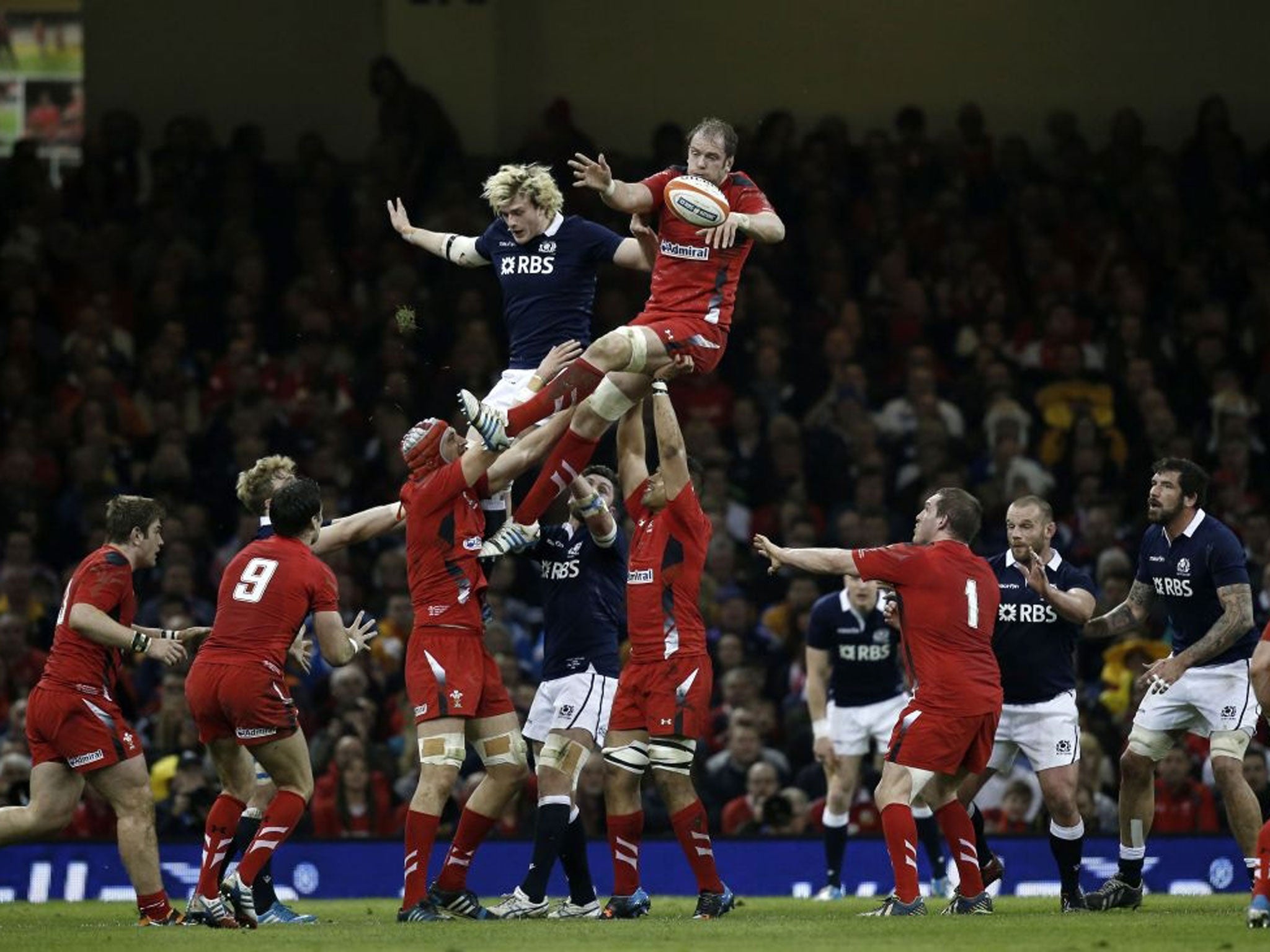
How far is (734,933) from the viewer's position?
11.1 meters

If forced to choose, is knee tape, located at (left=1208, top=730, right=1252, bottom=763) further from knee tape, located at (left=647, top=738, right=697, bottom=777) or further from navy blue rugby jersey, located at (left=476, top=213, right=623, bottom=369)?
navy blue rugby jersey, located at (left=476, top=213, right=623, bottom=369)

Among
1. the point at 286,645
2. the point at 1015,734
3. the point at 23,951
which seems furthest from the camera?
the point at 1015,734

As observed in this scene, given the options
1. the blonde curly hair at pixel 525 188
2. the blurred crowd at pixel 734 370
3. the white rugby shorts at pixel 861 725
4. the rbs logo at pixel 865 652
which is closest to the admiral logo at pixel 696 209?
the blonde curly hair at pixel 525 188

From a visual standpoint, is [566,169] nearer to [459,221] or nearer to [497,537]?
[459,221]

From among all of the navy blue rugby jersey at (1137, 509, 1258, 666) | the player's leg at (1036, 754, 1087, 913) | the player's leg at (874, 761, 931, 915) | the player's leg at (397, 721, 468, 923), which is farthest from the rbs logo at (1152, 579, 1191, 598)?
the player's leg at (397, 721, 468, 923)

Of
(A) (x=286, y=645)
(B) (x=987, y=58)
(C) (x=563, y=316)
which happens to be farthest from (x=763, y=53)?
(A) (x=286, y=645)

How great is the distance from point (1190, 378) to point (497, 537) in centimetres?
1020

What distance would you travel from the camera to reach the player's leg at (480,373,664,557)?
12.7 metres

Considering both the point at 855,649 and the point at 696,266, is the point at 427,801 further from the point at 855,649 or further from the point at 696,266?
the point at 855,649

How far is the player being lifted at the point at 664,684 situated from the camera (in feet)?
41.5

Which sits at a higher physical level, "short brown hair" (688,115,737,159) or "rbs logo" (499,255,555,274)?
"short brown hair" (688,115,737,159)

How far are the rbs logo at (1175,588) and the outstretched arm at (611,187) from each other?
3.67 m

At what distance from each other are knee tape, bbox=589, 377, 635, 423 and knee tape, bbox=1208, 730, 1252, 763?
3.88 meters

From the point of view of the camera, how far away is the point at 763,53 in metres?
23.7
